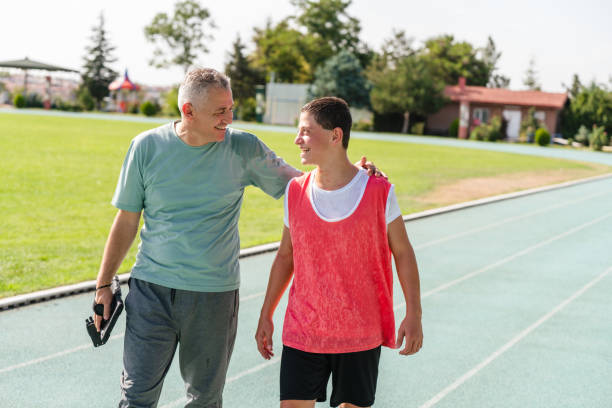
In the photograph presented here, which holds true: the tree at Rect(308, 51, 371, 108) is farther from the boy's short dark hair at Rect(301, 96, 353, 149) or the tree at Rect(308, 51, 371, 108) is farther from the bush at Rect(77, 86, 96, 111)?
the boy's short dark hair at Rect(301, 96, 353, 149)

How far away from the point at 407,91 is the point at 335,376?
5468 cm

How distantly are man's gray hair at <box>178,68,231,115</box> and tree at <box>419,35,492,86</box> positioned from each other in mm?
76672

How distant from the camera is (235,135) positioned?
131 inches

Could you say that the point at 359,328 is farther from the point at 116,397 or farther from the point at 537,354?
the point at 537,354

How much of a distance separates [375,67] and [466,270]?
54272 mm

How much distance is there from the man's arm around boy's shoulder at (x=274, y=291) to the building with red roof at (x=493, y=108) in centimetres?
5210

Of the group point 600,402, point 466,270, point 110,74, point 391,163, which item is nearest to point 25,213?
point 466,270

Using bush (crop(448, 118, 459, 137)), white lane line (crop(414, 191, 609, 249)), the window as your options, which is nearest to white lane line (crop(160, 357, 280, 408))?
white lane line (crop(414, 191, 609, 249))

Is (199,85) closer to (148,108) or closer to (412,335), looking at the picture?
(412,335)

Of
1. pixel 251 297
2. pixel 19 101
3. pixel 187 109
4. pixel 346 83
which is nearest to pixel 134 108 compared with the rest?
pixel 19 101

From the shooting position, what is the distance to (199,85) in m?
3.12

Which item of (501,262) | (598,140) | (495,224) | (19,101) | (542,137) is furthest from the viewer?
(19,101)

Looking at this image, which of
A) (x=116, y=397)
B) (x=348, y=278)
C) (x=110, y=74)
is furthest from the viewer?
(x=110, y=74)

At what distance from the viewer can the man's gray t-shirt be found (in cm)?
318
